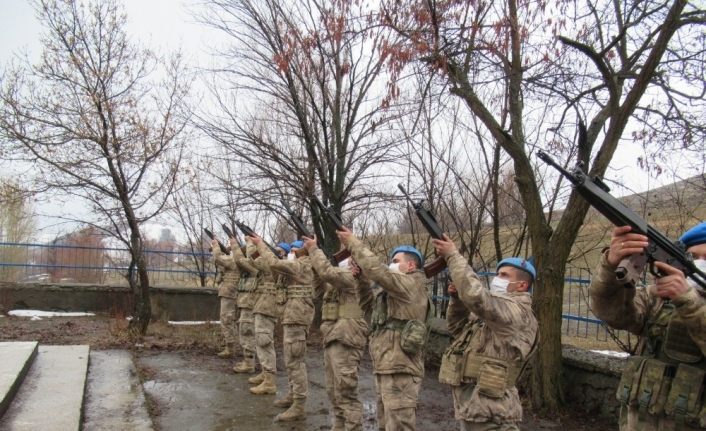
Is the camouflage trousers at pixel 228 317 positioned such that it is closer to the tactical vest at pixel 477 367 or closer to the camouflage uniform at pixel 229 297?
the camouflage uniform at pixel 229 297

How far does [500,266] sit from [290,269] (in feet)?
11.2

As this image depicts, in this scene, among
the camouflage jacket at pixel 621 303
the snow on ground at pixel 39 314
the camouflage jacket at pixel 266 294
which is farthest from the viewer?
the snow on ground at pixel 39 314

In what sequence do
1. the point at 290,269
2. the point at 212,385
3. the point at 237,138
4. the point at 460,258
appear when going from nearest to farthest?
the point at 460,258 < the point at 290,269 < the point at 212,385 < the point at 237,138

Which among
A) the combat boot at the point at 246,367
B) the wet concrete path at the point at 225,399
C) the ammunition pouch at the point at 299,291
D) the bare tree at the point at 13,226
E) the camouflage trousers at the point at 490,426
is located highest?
the bare tree at the point at 13,226

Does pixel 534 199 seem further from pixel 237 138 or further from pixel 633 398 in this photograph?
pixel 237 138

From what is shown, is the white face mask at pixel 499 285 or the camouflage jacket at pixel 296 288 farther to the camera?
the camouflage jacket at pixel 296 288

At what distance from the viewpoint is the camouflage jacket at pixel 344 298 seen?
560cm

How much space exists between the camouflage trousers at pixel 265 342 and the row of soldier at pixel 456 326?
0.01 metres

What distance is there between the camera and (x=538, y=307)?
6.21 meters

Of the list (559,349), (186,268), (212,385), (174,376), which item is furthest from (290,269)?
(186,268)

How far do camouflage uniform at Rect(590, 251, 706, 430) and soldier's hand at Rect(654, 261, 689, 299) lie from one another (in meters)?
0.03

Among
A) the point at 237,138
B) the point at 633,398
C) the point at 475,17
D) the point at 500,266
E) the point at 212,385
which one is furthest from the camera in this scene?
the point at 237,138

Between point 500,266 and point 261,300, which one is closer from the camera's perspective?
point 500,266

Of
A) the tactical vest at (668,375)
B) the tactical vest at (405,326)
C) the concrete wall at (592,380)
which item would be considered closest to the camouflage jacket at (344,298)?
the tactical vest at (405,326)
